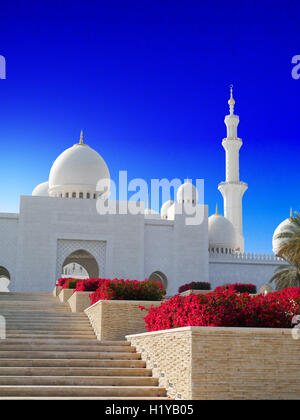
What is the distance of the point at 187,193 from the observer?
33.6m

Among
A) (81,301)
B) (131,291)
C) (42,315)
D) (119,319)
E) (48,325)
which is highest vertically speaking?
(131,291)

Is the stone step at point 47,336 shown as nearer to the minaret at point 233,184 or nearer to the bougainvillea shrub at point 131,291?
the bougainvillea shrub at point 131,291

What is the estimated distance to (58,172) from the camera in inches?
1145

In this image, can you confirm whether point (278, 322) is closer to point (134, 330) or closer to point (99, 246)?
point (134, 330)

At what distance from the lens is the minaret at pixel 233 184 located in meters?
33.1

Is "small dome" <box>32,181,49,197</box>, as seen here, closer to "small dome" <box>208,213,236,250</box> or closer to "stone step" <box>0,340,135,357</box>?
"small dome" <box>208,213,236,250</box>

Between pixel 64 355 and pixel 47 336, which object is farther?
pixel 47 336

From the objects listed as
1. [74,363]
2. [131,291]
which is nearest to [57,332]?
[131,291]

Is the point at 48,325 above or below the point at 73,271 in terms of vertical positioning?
below

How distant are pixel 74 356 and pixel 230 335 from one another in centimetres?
299

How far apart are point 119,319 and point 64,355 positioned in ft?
6.28

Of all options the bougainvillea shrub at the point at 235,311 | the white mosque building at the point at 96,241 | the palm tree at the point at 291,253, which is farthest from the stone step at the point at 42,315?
the white mosque building at the point at 96,241

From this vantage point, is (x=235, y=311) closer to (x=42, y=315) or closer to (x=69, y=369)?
(x=69, y=369)
